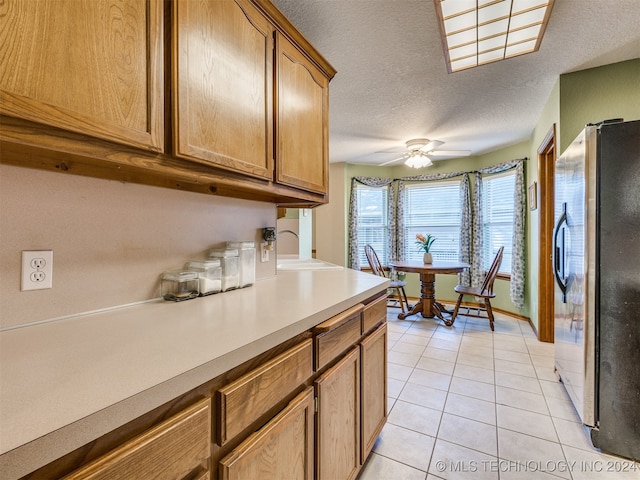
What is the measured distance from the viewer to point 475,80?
241 cm

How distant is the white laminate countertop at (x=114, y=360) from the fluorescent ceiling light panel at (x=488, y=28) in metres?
1.74

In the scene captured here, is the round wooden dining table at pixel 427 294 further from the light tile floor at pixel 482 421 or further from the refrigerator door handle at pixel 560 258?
the refrigerator door handle at pixel 560 258

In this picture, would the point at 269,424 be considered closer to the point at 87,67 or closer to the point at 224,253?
the point at 224,253

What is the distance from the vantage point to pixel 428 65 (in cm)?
219

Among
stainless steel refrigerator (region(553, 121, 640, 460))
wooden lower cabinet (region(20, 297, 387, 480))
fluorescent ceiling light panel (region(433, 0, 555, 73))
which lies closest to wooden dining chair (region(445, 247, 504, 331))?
stainless steel refrigerator (region(553, 121, 640, 460))

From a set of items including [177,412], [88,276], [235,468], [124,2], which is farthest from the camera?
[88,276]

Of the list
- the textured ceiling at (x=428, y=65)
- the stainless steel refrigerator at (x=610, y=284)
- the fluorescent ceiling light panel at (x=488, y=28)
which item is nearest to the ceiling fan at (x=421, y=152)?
the textured ceiling at (x=428, y=65)

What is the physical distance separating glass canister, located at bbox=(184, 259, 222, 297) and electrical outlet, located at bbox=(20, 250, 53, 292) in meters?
0.47

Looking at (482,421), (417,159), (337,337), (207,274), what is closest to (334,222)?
(417,159)

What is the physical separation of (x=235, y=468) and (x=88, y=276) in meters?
0.77

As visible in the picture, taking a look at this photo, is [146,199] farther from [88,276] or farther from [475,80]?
[475,80]

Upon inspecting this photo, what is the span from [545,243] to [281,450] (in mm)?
3408

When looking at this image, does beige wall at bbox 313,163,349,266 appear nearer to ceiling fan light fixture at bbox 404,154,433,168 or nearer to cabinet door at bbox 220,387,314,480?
ceiling fan light fixture at bbox 404,154,433,168

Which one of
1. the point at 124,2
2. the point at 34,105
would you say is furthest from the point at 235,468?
the point at 124,2
